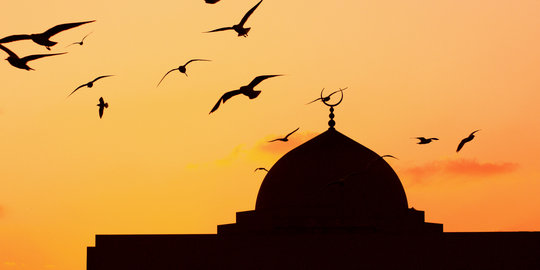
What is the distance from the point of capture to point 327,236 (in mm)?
25109

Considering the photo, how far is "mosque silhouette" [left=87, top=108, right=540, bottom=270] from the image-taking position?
25.1 meters

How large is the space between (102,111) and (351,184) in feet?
38.5

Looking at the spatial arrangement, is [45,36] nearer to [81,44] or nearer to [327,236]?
[81,44]

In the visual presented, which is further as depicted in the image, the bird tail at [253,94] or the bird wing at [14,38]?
the bird tail at [253,94]

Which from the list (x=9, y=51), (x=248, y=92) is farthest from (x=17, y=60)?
(x=248, y=92)

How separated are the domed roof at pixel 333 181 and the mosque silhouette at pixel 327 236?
1.0 inches

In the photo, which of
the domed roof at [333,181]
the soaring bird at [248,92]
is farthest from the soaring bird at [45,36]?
the domed roof at [333,181]

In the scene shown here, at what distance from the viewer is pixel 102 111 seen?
1714cm

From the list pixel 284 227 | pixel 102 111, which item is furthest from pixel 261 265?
pixel 102 111

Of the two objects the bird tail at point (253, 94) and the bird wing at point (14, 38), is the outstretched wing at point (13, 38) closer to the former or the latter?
the bird wing at point (14, 38)

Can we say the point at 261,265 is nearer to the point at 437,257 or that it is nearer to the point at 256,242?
the point at 256,242

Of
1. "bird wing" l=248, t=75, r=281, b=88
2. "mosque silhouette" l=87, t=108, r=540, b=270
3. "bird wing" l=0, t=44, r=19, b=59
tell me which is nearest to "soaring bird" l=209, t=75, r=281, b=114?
"bird wing" l=248, t=75, r=281, b=88

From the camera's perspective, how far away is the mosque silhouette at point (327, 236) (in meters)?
25.1

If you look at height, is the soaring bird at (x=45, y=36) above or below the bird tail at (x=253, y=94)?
above
